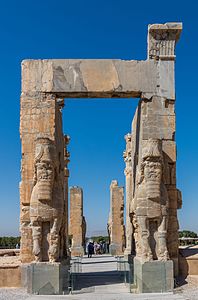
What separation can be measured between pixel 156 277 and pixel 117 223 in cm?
1250

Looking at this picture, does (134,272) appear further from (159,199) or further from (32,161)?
(32,161)

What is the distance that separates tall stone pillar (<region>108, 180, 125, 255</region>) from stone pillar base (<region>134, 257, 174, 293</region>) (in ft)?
39.4

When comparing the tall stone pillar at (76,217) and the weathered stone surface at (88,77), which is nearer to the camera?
the weathered stone surface at (88,77)

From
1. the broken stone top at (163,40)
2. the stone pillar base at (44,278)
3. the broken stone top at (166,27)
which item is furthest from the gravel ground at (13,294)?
the broken stone top at (166,27)

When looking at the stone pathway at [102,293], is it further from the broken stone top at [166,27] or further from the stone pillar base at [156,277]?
the broken stone top at [166,27]

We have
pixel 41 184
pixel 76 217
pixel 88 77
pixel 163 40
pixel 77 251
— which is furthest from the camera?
pixel 76 217

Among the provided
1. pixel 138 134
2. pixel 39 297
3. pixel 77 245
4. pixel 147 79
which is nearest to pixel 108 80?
pixel 147 79

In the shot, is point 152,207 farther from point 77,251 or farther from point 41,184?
point 77,251

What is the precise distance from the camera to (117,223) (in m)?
22.0

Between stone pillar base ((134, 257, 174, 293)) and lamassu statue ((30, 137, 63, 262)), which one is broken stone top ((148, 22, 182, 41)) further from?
stone pillar base ((134, 257, 174, 293))

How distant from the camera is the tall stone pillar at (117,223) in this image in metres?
21.7

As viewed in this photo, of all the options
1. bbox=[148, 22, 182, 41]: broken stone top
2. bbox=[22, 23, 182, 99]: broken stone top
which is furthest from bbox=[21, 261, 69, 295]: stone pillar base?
bbox=[148, 22, 182, 41]: broken stone top

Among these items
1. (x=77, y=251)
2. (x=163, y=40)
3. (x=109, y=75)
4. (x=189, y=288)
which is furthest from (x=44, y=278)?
(x=77, y=251)

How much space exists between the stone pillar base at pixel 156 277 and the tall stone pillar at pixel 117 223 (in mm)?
Result: 11999
